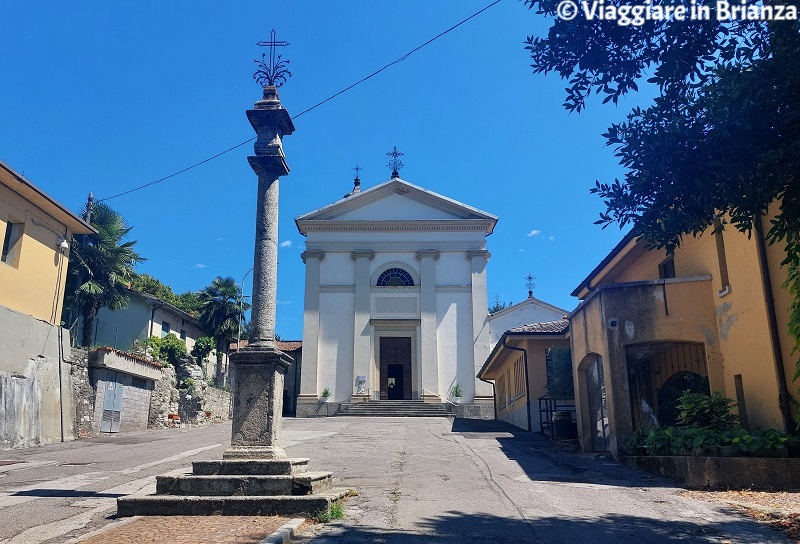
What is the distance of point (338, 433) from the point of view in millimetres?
17500

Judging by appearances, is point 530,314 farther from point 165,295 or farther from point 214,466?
point 214,466

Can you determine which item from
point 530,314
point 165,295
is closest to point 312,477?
point 530,314

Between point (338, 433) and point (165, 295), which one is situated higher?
point (165, 295)

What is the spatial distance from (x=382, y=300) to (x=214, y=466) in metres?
27.1

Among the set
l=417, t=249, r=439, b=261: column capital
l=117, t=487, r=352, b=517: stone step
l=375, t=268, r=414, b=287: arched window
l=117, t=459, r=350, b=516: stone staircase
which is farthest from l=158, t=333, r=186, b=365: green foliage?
l=117, t=487, r=352, b=517: stone step

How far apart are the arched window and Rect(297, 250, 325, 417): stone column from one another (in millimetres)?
3420

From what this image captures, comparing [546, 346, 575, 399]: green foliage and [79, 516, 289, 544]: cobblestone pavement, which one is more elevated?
[546, 346, 575, 399]: green foliage

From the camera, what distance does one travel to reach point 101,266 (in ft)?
79.3

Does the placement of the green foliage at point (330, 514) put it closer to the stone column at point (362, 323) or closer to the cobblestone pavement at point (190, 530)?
the cobblestone pavement at point (190, 530)

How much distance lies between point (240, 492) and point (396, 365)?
91.7 ft

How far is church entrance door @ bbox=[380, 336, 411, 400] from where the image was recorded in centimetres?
3438

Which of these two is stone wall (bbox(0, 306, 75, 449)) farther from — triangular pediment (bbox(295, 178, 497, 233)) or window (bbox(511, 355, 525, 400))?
triangular pediment (bbox(295, 178, 497, 233))

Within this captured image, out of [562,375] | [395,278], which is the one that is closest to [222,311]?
[395,278]

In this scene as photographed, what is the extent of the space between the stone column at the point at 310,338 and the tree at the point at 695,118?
27.8 metres
